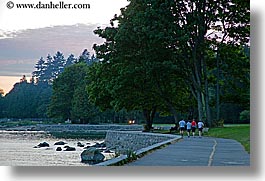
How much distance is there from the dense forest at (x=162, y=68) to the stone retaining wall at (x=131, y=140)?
1.59 metres

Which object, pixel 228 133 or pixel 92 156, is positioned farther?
pixel 228 133

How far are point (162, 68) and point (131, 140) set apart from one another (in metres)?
3.53

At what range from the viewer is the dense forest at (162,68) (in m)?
12.4

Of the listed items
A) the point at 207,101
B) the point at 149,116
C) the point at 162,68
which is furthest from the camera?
the point at 149,116

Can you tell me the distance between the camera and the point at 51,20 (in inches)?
388

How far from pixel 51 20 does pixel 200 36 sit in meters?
9.48

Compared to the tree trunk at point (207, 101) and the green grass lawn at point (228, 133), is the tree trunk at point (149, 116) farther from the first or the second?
the green grass lawn at point (228, 133)

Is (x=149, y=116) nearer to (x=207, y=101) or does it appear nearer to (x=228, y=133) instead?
(x=207, y=101)

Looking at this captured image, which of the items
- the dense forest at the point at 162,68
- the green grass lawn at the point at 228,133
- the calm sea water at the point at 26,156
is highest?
the dense forest at the point at 162,68

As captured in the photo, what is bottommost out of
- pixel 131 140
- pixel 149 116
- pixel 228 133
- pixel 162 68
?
pixel 131 140

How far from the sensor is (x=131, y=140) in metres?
24.9

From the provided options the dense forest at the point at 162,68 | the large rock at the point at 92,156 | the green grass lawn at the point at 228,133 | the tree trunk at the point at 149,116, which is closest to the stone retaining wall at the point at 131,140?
the green grass lawn at the point at 228,133

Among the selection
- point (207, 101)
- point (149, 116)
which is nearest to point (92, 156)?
point (207, 101)

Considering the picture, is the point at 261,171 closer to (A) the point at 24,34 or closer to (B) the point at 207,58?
(A) the point at 24,34
